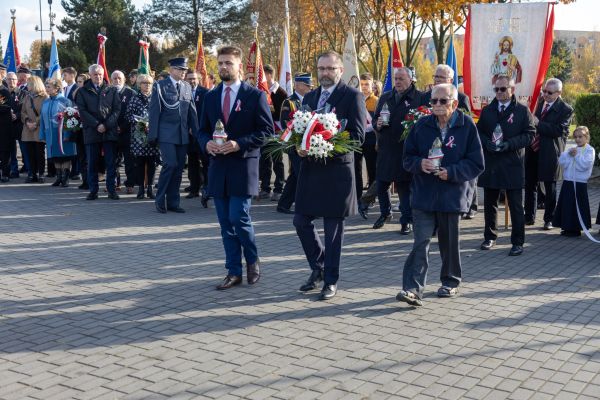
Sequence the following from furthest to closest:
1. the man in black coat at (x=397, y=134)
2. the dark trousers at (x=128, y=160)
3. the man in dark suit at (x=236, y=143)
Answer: the dark trousers at (x=128, y=160) < the man in black coat at (x=397, y=134) < the man in dark suit at (x=236, y=143)

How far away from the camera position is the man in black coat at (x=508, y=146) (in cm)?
892

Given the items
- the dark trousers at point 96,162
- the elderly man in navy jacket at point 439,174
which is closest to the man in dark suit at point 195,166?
the dark trousers at point 96,162

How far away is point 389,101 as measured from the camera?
396 inches

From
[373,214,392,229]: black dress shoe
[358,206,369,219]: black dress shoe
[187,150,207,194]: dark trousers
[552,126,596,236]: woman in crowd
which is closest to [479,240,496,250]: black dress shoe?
[552,126,596,236]: woman in crowd

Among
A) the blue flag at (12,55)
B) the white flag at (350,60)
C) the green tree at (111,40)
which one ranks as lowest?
the white flag at (350,60)

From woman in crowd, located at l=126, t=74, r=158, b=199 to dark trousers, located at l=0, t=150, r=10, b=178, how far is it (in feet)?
13.3

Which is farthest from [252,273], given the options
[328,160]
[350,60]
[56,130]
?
[350,60]

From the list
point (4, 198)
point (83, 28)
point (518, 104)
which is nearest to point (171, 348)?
point (518, 104)

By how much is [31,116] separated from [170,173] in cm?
520

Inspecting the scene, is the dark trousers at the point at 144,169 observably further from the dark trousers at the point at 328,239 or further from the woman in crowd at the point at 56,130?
the dark trousers at the point at 328,239

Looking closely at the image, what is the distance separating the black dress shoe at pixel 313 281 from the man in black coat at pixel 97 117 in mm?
6991

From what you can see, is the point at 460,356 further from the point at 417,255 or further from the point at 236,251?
the point at 236,251

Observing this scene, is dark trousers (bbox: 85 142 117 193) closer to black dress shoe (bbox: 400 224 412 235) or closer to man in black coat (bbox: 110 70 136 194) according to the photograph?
man in black coat (bbox: 110 70 136 194)

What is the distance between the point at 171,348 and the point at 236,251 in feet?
6.04
